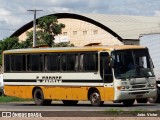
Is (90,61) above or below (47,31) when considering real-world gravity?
below

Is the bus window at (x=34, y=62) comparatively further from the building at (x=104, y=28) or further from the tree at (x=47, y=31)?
the building at (x=104, y=28)

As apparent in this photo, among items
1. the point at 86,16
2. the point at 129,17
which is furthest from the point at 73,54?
the point at 129,17

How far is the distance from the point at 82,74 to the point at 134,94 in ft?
8.84

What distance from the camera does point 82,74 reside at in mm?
27781

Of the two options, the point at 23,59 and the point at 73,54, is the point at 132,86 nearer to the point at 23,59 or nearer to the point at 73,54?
the point at 73,54

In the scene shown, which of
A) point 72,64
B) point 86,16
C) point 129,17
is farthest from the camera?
point 129,17

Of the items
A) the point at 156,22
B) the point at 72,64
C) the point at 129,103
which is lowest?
the point at 129,103

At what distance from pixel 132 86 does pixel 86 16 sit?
7859 cm

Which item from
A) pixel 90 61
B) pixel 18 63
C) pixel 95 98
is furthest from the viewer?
pixel 18 63

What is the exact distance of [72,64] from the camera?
2841 cm

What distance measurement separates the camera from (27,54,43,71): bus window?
30002 mm

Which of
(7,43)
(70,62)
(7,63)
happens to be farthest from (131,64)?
(7,43)

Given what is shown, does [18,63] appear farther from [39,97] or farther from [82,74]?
[82,74]

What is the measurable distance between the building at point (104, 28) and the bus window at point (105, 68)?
231 ft
